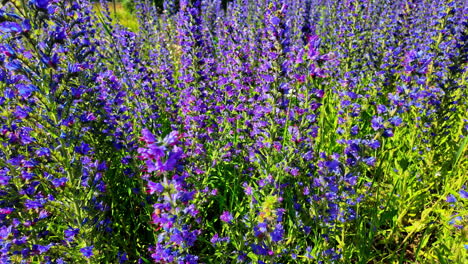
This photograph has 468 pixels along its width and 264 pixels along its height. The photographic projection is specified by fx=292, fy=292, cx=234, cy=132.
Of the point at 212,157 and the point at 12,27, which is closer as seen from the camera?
the point at 12,27

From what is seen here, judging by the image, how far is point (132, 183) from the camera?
349 cm

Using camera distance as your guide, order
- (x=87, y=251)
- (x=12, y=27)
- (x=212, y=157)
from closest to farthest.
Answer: (x=12, y=27) → (x=87, y=251) → (x=212, y=157)

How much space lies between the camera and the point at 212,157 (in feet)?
11.7

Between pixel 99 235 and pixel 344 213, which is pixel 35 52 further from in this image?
pixel 344 213

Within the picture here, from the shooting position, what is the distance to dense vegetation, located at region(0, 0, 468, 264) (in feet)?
6.81

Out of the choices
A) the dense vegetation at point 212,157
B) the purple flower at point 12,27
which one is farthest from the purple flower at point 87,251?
the purple flower at point 12,27

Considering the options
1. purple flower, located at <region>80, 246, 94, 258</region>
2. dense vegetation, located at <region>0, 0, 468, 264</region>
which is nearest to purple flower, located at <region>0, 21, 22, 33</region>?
dense vegetation, located at <region>0, 0, 468, 264</region>

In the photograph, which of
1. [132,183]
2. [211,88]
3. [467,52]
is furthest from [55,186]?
[467,52]

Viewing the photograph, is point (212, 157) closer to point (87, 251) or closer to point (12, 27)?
point (87, 251)

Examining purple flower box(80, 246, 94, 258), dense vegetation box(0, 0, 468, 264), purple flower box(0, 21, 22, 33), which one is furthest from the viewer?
purple flower box(80, 246, 94, 258)

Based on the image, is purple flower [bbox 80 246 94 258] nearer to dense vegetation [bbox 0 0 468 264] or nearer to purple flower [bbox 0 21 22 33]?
dense vegetation [bbox 0 0 468 264]

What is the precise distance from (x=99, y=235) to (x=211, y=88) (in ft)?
7.54

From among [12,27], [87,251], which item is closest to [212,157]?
[87,251]

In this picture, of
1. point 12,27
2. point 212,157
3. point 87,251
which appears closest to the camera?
point 12,27
